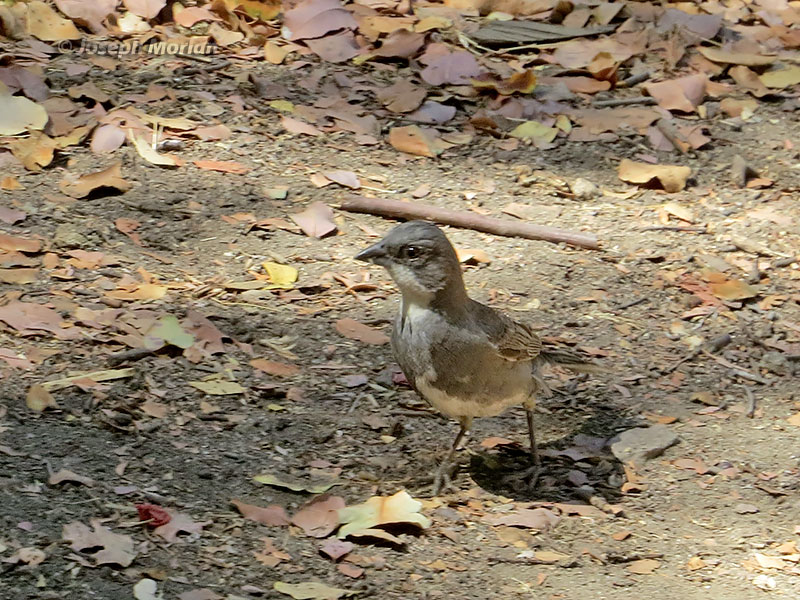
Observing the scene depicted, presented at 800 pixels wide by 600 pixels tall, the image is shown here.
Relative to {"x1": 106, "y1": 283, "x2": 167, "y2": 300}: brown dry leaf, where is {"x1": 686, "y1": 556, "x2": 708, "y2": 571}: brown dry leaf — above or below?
below

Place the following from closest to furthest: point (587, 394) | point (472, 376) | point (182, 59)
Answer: point (472, 376)
point (587, 394)
point (182, 59)

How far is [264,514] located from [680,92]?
4.19m

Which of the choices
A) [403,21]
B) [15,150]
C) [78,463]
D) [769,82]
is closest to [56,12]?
[15,150]

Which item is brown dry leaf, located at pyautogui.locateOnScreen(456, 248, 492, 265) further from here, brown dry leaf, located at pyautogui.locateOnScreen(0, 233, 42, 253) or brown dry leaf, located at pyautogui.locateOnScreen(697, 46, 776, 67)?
brown dry leaf, located at pyautogui.locateOnScreen(697, 46, 776, 67)

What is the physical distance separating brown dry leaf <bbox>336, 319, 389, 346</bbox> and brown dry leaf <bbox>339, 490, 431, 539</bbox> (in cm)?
108

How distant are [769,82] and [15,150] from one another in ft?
14.3

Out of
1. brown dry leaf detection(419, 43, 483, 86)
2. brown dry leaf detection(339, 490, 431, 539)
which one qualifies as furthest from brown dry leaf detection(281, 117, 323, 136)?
brown dry leaf detection(339, 490, 431, 539)

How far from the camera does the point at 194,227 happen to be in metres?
5.55

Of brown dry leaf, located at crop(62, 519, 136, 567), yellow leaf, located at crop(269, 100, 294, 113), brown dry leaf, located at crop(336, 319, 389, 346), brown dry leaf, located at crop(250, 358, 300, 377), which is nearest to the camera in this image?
brown dry leaf, located at crop(62, 519, 136, 567)

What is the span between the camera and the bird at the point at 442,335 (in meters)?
4.23

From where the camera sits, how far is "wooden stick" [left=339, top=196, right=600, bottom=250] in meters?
5.82

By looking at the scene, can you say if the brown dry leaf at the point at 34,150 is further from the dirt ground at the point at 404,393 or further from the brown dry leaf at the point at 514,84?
the brown dry leaf at the point at 514,84

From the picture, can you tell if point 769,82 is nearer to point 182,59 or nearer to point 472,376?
point 182,59

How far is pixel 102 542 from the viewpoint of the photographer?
3.58m
